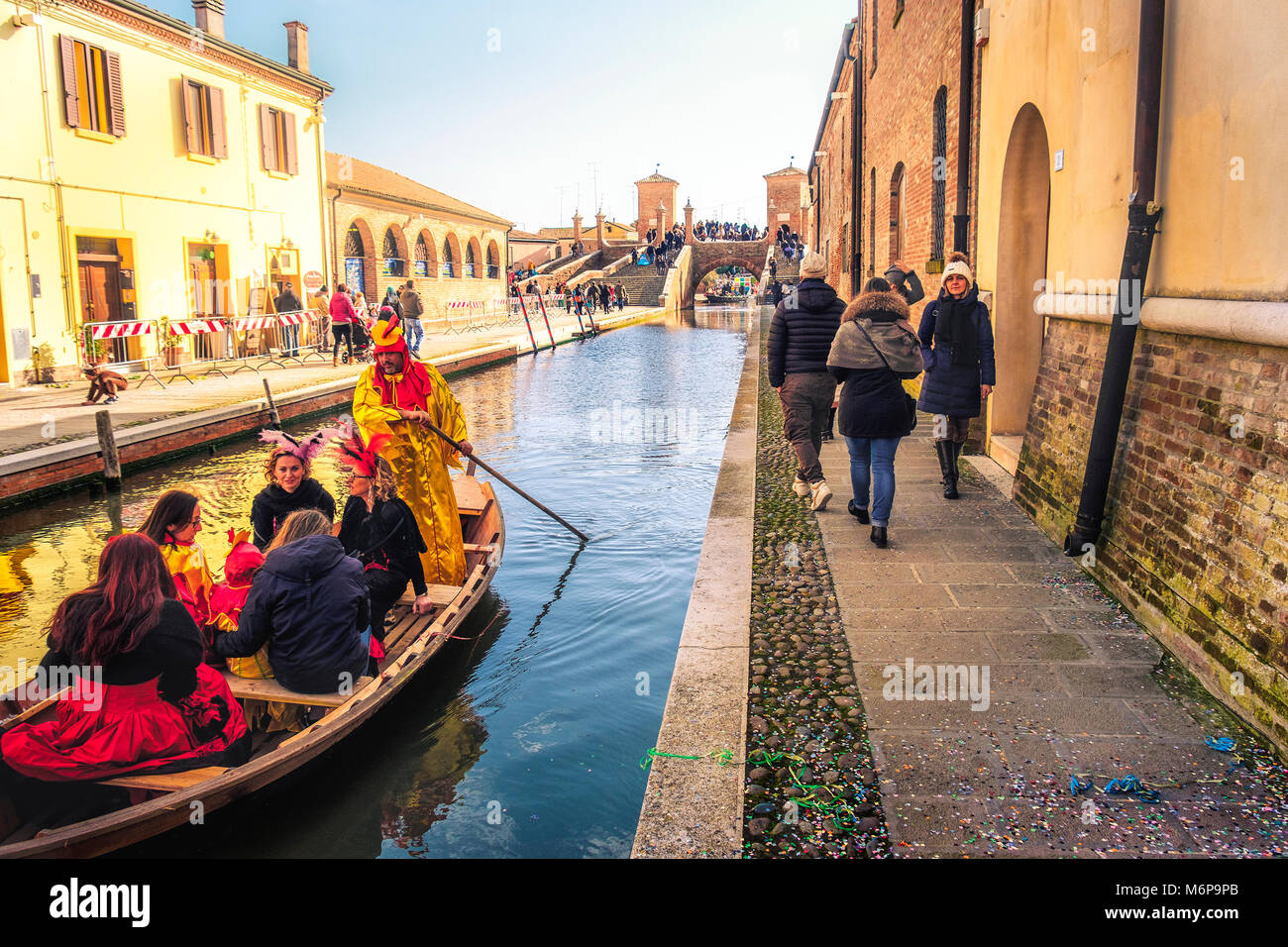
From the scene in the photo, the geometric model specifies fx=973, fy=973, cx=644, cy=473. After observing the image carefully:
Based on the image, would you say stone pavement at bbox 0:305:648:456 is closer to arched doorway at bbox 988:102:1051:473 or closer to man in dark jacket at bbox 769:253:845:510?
man in dark jacket at bbox 769:253:845:510

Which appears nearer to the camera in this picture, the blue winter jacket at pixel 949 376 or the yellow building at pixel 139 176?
the blue winter jacket at pixel 949 376

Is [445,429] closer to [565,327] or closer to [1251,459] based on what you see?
[1251,459]

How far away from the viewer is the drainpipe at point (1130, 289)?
527cm

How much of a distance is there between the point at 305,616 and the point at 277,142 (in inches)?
929

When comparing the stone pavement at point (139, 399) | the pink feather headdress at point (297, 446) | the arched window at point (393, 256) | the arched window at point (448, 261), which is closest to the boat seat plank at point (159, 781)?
the pink feather headdress at point (297, 446)

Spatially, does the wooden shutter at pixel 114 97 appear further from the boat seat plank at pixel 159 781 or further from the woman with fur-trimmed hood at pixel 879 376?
the boat seat plank at pixel 159 781

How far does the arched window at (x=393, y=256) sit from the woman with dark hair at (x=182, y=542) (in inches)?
1228

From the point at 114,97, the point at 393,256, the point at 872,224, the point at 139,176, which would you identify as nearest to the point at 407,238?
the point at 393,256

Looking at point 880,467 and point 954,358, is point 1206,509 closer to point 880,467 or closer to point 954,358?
point 880,467

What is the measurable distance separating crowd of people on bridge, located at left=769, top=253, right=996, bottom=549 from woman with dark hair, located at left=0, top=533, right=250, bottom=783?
443cm

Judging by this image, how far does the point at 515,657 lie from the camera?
6.05 meters

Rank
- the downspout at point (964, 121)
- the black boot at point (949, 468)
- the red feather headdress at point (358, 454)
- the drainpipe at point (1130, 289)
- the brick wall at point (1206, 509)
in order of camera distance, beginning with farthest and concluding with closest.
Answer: the downspout at point (964, 121) < the black boot at point (949, 468) < the red feather headdress at point (358, 454) < the drainpipe at point (1130, 289) < the brick wall at point (1206, 509)

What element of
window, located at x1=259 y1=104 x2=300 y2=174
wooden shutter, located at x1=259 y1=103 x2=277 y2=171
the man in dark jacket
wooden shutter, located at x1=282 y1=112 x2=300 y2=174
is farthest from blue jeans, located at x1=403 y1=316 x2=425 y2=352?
the man in dark jacket
